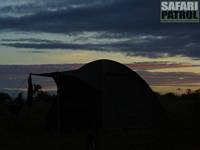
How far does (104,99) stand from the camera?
17328 mm

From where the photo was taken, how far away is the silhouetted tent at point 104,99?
17.3 metres

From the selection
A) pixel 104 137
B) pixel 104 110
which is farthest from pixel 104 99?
pixel 104 137

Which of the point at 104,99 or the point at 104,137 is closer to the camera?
the point at 104,137

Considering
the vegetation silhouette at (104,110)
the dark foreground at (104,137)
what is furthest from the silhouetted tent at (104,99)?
the dark foreground at (104,137)

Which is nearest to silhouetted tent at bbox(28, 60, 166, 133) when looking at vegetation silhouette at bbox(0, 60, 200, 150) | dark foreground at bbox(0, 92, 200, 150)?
vegetation silhouette at bbox(0, 60, 200, 150)

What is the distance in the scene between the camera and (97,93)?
57.1ft

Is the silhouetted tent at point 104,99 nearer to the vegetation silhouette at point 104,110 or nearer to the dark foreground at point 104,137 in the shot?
the vegetation silhouette at point 104,110

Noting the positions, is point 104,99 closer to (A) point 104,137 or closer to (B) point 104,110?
(B) point 104,110

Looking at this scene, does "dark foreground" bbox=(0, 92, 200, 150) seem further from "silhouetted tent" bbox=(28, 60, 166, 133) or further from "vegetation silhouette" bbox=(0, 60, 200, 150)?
"silhouetted tent" bbox=(28, 60, 166, 133)

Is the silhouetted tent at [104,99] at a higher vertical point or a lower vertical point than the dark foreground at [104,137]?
higher

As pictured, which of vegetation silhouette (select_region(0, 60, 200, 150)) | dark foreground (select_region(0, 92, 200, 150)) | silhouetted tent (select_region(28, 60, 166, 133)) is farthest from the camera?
silhouetted tent (select_region(28, 60, 166, 133))

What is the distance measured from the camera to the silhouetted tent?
17.3 metres

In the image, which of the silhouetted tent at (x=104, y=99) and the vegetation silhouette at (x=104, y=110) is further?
the silhouetted tent at (x=104, y=99)

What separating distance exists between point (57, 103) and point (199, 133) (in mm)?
4927
